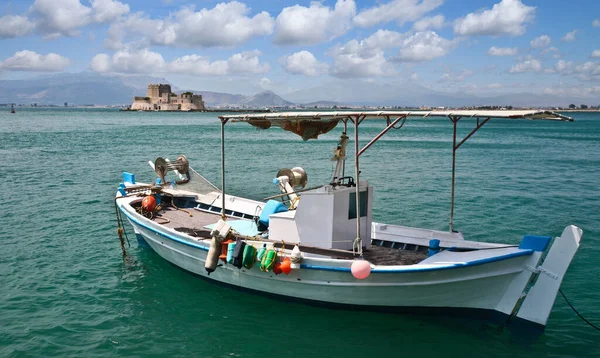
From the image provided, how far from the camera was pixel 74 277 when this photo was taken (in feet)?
43.1

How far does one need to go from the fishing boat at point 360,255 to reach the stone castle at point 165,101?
182896mm

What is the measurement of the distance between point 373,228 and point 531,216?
35.2 ft

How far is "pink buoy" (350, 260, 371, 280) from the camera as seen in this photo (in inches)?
373

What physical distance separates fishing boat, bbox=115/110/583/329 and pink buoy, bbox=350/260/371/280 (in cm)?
2

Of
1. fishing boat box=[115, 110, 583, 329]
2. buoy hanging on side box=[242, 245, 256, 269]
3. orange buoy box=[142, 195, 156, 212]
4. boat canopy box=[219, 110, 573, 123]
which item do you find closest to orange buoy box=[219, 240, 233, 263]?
fishing boat box=[115, 110, 583, 329]

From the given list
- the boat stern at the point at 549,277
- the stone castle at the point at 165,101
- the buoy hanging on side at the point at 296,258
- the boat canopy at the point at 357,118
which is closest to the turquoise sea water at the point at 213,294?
the boat stern at the point at 549,277

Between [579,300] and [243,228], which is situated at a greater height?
[243,228]

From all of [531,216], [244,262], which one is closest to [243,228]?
[244,262]

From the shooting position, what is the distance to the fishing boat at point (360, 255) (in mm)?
9195

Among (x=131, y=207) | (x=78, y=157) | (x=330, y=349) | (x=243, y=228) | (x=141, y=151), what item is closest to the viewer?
(x=330, y=349)

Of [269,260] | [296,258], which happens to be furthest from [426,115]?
[269,260]

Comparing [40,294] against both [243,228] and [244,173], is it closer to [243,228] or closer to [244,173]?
[243,228]

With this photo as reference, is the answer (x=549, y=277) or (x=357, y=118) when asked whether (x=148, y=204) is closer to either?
(x=357, y=118)

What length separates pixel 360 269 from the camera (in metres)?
9.47
